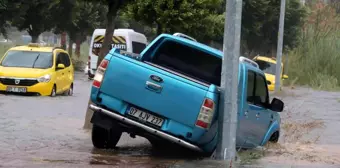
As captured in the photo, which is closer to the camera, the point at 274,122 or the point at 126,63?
the point at 126,63

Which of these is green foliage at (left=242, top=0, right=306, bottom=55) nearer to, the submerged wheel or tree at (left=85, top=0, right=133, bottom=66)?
tree at (left=85, top=0, right=133, bottom=66)

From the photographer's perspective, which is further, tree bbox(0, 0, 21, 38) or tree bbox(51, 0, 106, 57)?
tree bbox(51, 0, 106, 57)

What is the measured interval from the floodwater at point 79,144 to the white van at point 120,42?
10.2m

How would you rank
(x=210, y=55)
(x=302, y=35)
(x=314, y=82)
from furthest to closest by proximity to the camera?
(x=302, y=35) < (x=314, y=82) < (x=210, y=55)

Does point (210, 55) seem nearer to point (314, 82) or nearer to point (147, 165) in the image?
point (147, 165)

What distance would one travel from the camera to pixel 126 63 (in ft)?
29.3

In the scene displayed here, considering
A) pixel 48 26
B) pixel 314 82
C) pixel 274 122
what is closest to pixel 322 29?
pixel 314 82

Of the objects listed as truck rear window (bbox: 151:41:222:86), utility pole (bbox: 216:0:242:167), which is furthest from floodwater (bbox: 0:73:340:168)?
truck rear window (bbox: 151:41:222:86)

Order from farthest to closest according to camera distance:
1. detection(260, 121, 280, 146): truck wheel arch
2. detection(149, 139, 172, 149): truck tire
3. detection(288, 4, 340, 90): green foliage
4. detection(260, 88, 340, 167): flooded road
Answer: detection(288, 4, 340, 90): green foliage
detection(260, 121, 280, 146): truck wheel arch
detection(149, 139, 172, 149): truck tire
detection(260, 88, 340, 167): flooded road

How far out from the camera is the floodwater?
9.20 metres

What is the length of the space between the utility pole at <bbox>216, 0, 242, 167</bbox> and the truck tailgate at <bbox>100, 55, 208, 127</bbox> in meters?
0.56

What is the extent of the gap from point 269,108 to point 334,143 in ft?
13.2

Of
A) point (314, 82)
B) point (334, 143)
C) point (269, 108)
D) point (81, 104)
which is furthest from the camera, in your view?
point (314, 82)

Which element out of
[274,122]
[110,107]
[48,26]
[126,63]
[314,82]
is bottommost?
[314,82]
